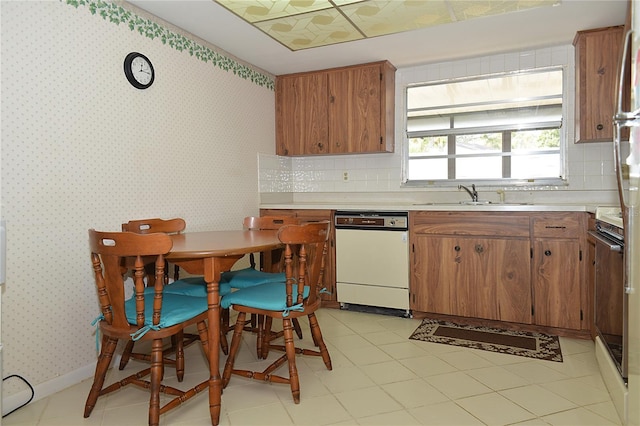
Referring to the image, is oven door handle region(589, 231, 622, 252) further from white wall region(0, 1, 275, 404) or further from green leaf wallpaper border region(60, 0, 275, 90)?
green leaf wallpaper border region(60, 0, 275, 90)

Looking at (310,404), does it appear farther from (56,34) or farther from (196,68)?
(196,68)

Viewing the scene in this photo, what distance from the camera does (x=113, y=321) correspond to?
197 cm

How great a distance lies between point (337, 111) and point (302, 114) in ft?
1.31

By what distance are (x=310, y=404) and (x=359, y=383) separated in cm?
36

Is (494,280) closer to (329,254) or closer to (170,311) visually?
(329,254)

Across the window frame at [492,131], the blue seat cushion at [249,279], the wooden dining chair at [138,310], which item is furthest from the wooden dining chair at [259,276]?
the window frame at [492,131]

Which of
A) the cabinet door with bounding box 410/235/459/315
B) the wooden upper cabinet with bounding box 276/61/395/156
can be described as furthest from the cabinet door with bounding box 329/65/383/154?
the cabinet door with bounding box 410/235/459/315

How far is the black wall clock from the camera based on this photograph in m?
2.76

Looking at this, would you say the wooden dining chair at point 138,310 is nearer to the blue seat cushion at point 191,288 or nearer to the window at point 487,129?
the blue seat cushion at point 191,288

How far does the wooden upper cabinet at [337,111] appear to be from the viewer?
161 inches

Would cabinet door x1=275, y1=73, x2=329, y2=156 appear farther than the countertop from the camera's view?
Yes

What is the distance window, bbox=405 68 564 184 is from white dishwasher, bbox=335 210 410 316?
0.82m

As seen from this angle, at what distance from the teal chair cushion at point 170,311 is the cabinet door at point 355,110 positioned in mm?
2425

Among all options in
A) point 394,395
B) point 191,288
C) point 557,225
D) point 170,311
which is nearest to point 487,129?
point 557,225
